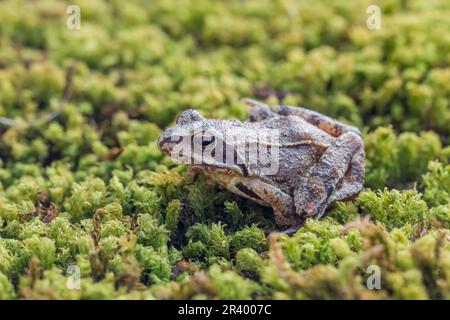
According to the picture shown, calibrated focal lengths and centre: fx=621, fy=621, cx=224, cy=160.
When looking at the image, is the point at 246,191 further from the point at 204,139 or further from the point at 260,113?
the point at 260,113

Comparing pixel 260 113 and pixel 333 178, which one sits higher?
pixel 260 113

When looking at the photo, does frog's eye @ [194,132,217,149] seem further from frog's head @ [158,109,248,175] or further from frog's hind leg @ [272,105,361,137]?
frog's hind leg @ [272,105,361,137]

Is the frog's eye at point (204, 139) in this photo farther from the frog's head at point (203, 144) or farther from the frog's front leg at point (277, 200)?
the frog's front leg at point (277, 200)

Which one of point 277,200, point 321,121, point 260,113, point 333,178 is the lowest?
point 277,200

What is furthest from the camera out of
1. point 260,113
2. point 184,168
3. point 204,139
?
point 260,113

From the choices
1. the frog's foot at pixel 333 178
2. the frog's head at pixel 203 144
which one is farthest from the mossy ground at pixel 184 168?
the frog's head at pixel 203 144

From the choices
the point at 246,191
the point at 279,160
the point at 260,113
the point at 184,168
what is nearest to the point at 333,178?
the point at 279,160
